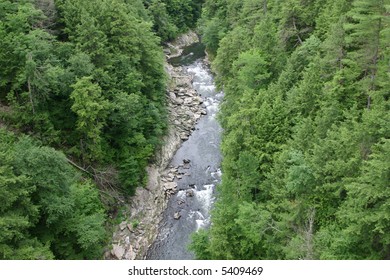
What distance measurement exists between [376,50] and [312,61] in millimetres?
7228

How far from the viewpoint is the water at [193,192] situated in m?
32.7

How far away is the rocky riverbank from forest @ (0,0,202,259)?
4.73ft

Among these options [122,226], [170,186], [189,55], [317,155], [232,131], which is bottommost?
[170,186]

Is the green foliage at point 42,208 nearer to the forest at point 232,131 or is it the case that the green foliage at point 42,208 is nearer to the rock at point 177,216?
the forest at point 232,131

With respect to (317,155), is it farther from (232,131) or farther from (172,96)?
(172,96)

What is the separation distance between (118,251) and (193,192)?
10.4 meters

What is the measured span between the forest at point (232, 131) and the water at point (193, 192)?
4.39 meters

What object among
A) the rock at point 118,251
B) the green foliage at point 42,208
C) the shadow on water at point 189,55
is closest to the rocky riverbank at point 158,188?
the rock at point 118,251

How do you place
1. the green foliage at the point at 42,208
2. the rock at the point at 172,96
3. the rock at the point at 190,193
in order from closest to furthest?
the green foliage at the point at 42,208 < the rock at the point at 190,193 < the rock at the point at 172,96

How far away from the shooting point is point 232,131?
3353 cm

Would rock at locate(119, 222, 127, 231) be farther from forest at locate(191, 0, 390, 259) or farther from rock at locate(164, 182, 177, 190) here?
forest at locate(191, 0, 390, 259)

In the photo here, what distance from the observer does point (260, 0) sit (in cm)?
4953

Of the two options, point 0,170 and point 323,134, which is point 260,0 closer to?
point 323,134

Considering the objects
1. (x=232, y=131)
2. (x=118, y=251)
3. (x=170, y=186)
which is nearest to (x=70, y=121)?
(x=170, y=186)
